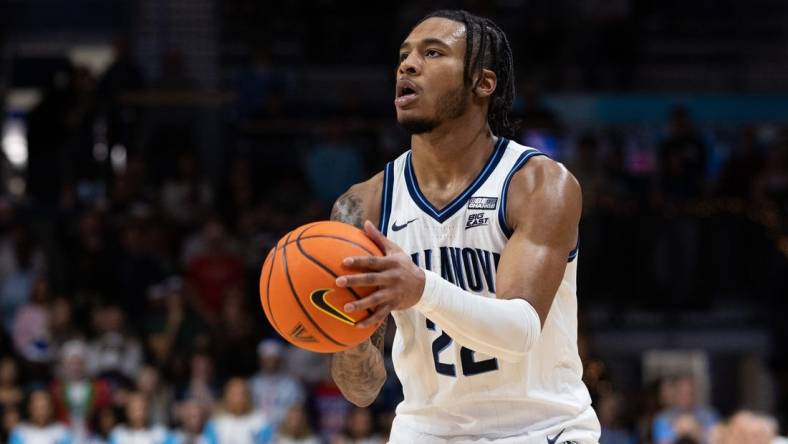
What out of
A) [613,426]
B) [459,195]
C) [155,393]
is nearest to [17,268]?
[155,393]

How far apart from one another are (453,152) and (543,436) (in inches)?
38.6

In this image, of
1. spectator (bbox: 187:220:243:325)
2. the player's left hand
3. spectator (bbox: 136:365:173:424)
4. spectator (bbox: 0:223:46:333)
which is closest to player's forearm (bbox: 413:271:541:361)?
the player's left hand

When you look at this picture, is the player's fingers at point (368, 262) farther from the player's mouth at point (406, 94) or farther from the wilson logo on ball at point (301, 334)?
the player's mouth at point (406, 94)

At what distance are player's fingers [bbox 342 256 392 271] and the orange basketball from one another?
4cm

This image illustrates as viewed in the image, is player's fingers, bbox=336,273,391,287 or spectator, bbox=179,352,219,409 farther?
spectator, bbox=179,352,219,409

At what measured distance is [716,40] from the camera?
682 inches

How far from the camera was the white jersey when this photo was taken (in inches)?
162

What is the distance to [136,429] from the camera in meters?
10.9

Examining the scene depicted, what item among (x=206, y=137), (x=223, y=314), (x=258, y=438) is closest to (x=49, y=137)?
(x=206, y=137)

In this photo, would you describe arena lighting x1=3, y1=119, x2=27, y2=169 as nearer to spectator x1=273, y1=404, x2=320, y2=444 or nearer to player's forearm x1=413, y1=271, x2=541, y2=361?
spectator x1=273, y1=404, x2=320, y2=444

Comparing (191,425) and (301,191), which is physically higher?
(301,191)

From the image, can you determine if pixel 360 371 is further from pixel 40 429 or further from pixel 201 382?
pixel 201 382

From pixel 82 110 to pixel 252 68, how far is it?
6.77ft

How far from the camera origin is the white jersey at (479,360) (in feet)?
13.5
